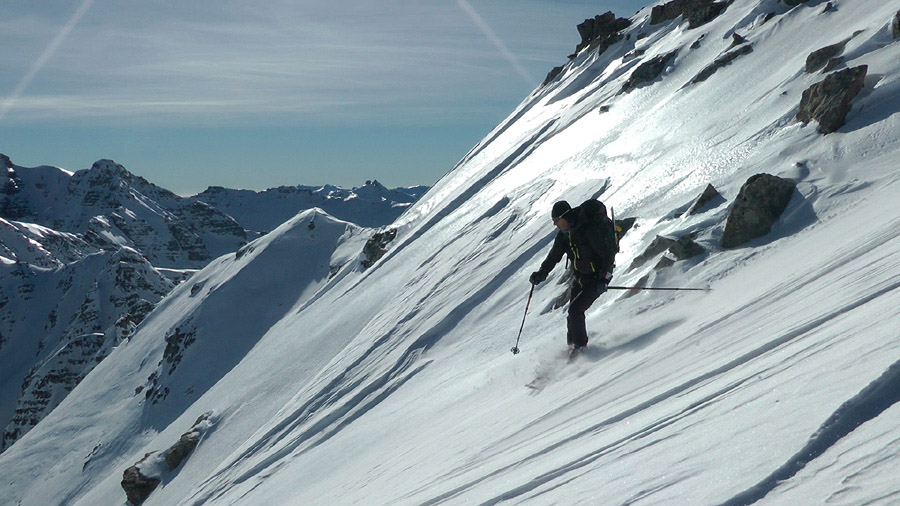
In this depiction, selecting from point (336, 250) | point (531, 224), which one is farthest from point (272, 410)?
point (336, 250)

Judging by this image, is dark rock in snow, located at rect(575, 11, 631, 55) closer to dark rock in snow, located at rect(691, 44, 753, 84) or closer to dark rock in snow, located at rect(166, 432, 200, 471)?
dark rock in snow, located at rect(691, 44, 753, 84)

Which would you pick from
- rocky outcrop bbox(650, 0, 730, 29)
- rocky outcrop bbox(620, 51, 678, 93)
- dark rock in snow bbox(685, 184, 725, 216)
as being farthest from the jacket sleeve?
rocky outcrop bbox(650, 0, 730, 29)

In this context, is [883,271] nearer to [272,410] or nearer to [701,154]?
[701,154]

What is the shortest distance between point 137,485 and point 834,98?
2933cm

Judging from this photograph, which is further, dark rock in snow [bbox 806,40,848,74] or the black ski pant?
dark rock in snow [bbox 806,40,848,74]

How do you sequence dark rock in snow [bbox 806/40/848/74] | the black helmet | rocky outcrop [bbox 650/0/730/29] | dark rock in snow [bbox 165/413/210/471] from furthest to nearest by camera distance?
rocky outcrop [bbox 650/0/730/29], dark rock in snow [bbox 165/413/210/471], dark rock in snow [bbox 806/40/848/74], the black helmet

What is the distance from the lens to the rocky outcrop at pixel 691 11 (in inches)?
1028

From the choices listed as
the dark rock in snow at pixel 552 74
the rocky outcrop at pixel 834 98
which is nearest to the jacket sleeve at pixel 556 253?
the rocky outcrop at pixel 834 98

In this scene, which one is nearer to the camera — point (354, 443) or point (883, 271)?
point (883, 271)

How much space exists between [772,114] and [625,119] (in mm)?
9749

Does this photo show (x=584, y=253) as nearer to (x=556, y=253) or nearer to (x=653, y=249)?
(x=556, y=253)

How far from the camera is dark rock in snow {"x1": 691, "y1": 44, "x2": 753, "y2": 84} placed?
61.2ft

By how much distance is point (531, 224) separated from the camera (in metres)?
17.7

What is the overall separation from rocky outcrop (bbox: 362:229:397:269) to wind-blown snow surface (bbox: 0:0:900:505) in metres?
3.10
